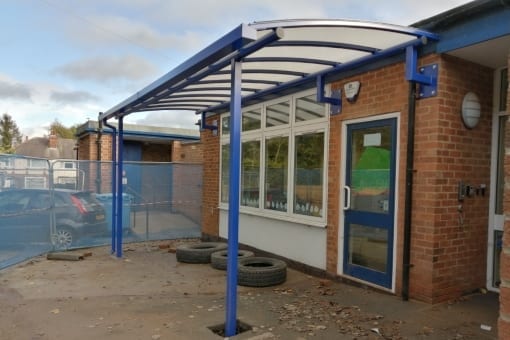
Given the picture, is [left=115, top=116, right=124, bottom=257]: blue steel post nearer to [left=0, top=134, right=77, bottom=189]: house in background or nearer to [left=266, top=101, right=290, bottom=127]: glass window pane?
[left=0, top=134, right=77, bottom=189]: house in background

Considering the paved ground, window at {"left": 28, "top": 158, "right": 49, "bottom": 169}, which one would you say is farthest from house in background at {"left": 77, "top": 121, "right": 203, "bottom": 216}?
the paved ground

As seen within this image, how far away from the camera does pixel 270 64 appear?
16.9 ft

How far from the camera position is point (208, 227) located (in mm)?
8906

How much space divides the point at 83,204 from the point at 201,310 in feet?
15.1

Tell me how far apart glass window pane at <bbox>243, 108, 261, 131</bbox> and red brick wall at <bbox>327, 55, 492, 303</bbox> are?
279cm

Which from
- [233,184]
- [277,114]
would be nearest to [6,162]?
[277,114]

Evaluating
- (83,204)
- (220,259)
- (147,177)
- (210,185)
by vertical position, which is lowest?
(220,259)

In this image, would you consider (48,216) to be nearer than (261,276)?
No

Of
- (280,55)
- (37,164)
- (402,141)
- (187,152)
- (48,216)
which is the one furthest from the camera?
(187,152)

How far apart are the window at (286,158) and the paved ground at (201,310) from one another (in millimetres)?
1168

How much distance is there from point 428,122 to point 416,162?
44cm

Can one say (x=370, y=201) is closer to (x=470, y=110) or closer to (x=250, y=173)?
(x=470, y=110)

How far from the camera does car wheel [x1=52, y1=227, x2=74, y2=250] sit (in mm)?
7591

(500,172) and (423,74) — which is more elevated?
(423,74)
